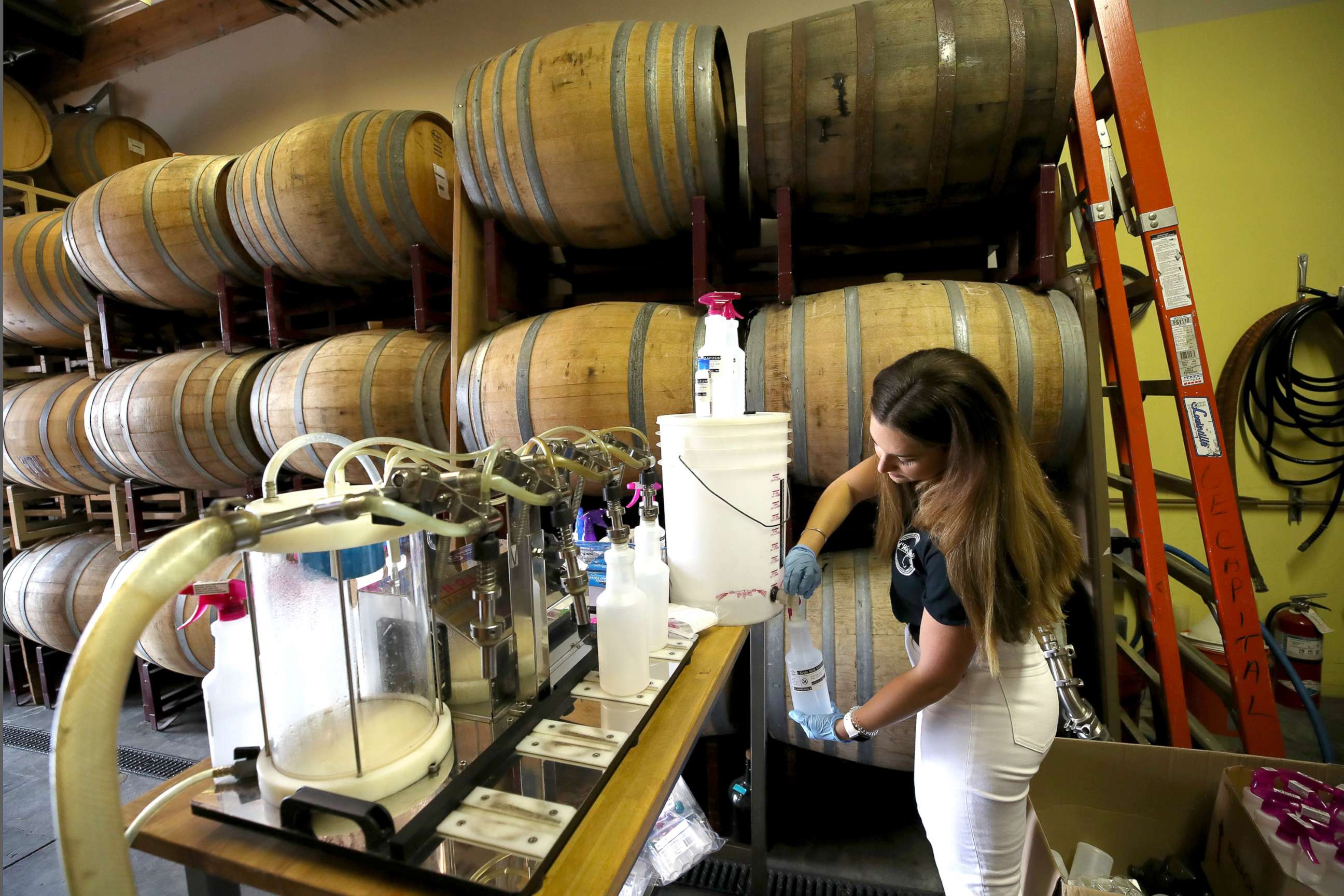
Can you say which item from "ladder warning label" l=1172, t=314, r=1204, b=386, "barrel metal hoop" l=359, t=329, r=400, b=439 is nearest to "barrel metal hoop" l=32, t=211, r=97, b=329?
"barrel metal hoop" l=359, t=329, r=400, b=439

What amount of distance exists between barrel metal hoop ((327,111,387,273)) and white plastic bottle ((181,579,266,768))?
6.50 ft

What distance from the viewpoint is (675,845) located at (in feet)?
5.78

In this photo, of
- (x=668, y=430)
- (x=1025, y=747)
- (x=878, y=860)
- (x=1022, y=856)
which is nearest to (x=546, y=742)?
(x=668, y=430)

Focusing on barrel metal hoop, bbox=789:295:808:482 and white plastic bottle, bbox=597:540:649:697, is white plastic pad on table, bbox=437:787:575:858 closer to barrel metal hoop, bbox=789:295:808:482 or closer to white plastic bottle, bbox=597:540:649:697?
white plastic bottle, bbox=597:540:649:697

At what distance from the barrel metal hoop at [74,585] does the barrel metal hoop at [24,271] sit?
141cm

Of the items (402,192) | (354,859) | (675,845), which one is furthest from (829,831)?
(402,192)

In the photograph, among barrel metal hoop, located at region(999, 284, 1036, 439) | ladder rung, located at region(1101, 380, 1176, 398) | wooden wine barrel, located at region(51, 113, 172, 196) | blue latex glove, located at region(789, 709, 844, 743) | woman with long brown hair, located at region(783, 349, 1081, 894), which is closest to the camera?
woman with long brown hair, located at region(783, 349, 1081, 894)

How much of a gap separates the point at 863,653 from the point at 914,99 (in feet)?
5.46

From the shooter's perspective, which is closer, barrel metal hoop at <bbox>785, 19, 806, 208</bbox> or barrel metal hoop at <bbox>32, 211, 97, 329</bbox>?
barrel metal hoop at <bbox>785, 19, 806, 208</bbox>

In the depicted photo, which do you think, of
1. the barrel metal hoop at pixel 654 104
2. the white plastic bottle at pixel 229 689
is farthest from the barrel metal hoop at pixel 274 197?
the white plastic bottle at pixel 229 689

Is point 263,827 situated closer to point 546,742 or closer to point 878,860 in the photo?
point 546,742

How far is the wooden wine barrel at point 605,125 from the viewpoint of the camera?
189 cm

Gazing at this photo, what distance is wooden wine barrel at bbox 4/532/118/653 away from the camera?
324 cm

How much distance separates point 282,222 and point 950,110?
260cm
